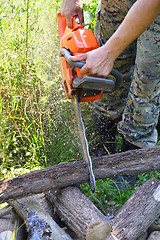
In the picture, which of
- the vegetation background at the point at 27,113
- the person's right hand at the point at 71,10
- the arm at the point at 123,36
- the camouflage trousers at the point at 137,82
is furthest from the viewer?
the vegetation background at the point at 27,113

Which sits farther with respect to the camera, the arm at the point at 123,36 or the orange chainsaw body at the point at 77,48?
the orange chainsaw body at the point at 77,48

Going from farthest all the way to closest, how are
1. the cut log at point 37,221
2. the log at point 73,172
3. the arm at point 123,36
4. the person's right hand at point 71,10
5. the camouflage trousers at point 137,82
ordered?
the person's right hand at point 71,10
the camouflage trousers at point 137,82
the log at point 73,172
the cut log at point 37,221
the arm at point 123,36

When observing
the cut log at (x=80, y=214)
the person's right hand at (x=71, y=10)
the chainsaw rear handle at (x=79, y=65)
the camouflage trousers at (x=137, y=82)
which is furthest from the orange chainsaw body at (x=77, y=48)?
the cut log at (x=80, y=214)

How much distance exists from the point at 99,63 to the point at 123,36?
0.21 meters

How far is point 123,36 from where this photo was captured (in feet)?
5.67

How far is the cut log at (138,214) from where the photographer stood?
5.93ft

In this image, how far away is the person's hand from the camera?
1771 millimetres

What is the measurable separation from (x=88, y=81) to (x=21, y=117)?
4.12ft

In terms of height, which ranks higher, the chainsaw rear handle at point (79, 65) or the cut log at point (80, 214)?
the chainsaw rear handle at point (79, 65)

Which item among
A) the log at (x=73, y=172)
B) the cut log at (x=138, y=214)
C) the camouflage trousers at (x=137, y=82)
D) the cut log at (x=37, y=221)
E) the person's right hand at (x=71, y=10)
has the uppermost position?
the person's right hand at (x=71, y=10)

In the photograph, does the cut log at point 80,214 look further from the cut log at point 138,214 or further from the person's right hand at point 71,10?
the person's right hand at point 71,10

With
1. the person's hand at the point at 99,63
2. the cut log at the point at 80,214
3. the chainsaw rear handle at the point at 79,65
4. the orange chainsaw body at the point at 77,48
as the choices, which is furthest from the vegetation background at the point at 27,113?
the person's hand at the point at 99,63

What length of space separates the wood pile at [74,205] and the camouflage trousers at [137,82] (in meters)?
0.38

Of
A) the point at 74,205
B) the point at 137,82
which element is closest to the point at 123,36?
the point at 137,82
